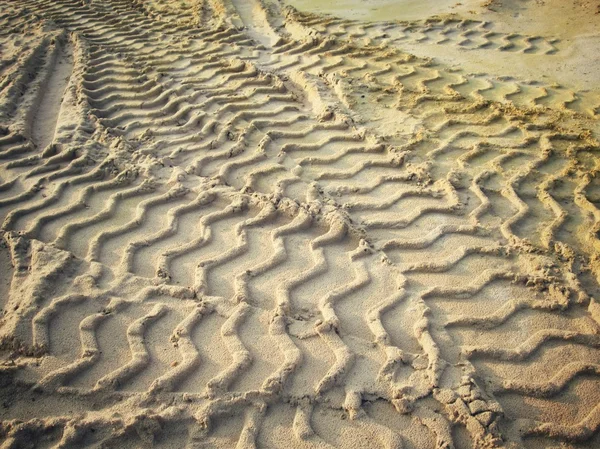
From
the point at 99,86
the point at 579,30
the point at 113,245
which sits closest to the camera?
the point at 113,245

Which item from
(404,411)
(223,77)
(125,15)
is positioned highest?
(125,15)

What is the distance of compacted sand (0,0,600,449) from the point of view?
5.54 ft

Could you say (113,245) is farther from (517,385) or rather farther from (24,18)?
(24,18)

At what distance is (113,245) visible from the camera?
2.49 m

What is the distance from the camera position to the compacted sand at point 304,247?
169 centimetres

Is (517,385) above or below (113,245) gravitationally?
below

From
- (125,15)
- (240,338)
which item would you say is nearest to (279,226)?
(240,338)

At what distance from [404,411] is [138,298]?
1331mm

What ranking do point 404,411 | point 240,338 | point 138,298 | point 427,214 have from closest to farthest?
1. point 404,411
2. point 240,338
3. point 138,298
4. point 427,214

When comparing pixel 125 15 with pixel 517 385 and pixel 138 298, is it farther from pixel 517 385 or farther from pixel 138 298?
pixel 517 385

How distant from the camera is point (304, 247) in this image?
2.48 meters

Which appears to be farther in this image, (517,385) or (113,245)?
(113,245)

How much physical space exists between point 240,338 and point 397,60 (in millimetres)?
3607

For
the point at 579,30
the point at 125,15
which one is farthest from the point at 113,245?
the point at 579,30
